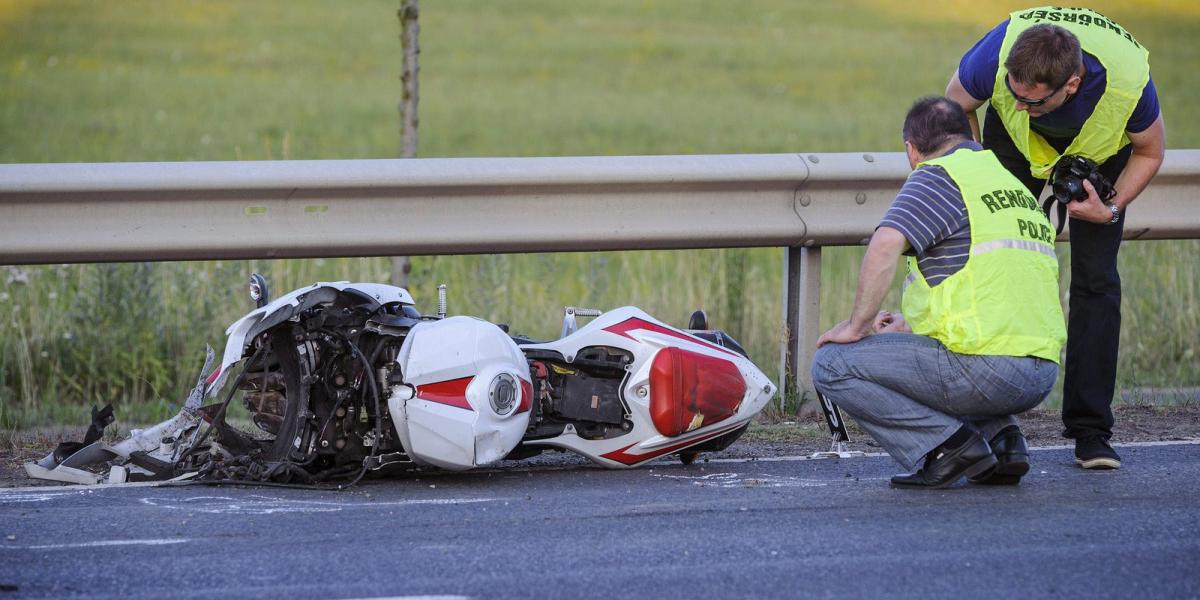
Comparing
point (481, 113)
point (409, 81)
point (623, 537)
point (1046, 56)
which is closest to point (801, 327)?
point (1046, 56)

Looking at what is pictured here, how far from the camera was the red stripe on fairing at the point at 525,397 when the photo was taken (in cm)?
555

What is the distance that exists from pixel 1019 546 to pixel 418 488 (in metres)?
2.20

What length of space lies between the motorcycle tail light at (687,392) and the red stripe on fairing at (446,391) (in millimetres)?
773

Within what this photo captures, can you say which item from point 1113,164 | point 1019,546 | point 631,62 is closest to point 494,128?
point 631,62

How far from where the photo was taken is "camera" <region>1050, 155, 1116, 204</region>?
19.6ft

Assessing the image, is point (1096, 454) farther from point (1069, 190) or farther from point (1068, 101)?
point (1068, 101)

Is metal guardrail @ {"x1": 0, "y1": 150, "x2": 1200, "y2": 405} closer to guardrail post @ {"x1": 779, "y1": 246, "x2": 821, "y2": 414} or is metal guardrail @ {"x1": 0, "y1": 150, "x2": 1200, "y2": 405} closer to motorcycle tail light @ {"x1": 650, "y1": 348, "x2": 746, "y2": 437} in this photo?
guardrail post @ {"x1": 779, "y1": 246, "x2": 821, "y2": 414}

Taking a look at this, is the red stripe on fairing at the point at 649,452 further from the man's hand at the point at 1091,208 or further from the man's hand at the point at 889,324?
the man's hand at the point at 1091,208

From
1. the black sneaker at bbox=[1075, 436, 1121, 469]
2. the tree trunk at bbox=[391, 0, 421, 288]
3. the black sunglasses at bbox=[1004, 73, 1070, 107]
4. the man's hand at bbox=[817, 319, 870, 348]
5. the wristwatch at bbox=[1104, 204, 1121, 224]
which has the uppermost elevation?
the tree trunk at bbox=[391, 0, 421, 288]

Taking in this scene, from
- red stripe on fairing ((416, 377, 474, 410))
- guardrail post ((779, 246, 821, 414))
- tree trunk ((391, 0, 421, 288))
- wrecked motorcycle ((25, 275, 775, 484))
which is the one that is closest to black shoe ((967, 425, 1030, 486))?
wrecked motorcycle ((25, 275, 775, 484))

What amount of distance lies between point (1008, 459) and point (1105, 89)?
4.90 feet

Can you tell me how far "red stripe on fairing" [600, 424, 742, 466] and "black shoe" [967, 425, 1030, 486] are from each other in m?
0.98

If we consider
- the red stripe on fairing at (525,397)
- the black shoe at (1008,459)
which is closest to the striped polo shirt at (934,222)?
the black shoe at (1008,459)

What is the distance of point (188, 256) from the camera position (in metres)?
6.69
